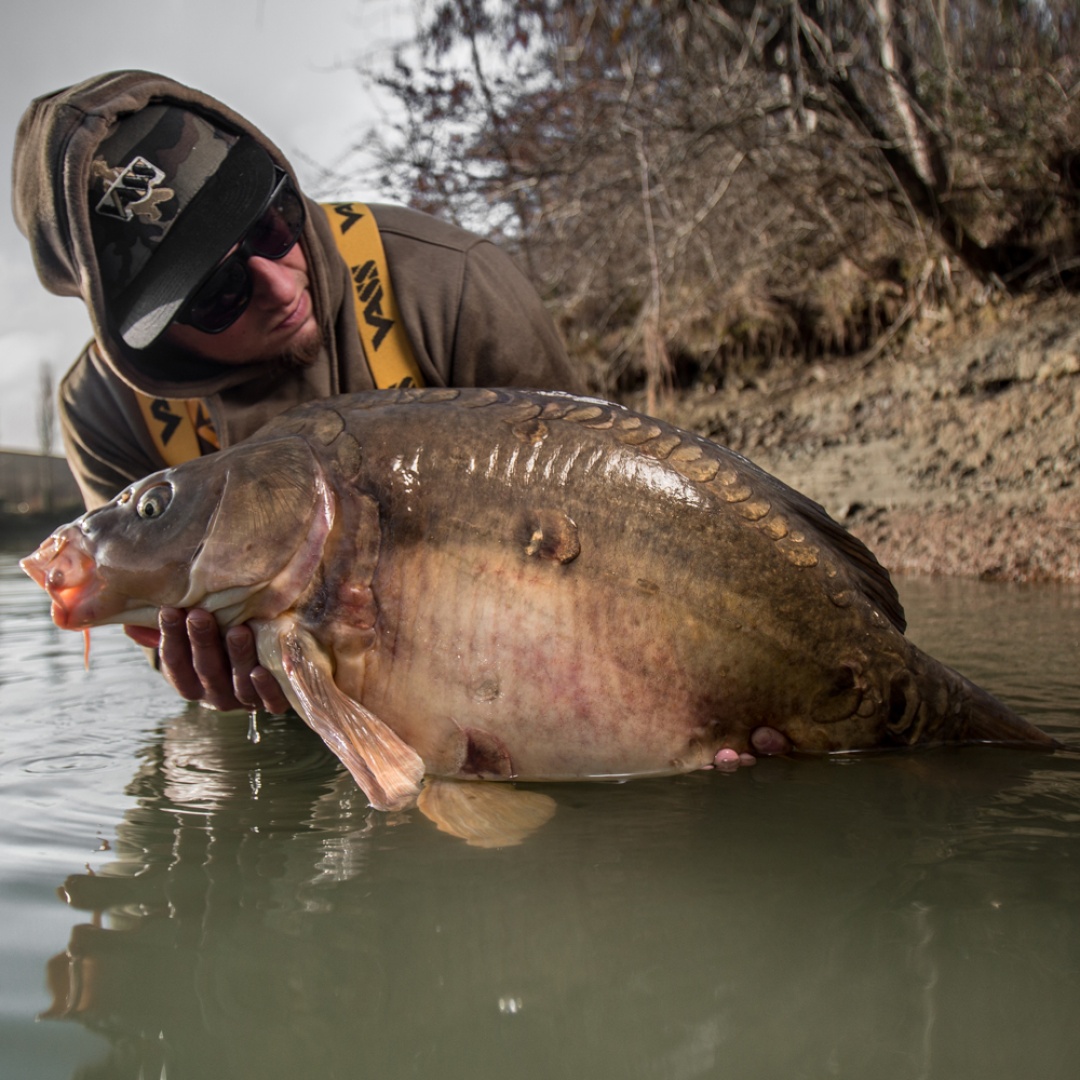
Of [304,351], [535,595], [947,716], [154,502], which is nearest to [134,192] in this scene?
[304,351]

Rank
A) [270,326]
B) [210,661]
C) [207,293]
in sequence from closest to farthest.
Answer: [210,661] < [207,293] < [270,326]

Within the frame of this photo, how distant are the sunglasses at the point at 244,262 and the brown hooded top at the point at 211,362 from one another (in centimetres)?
7

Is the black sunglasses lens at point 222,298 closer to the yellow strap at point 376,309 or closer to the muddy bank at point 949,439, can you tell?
the yellow strap at point 376,309

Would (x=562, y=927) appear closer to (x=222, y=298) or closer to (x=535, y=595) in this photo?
(x=535, y=595)

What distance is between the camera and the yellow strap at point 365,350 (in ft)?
9.12

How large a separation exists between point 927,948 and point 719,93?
532 cm

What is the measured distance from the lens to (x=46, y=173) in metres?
2.25

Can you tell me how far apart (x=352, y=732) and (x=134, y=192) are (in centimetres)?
144

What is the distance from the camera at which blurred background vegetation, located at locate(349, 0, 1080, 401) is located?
18.6 ft

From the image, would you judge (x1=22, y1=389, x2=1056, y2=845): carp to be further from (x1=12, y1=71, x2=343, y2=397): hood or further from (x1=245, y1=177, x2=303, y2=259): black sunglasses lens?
(x1=245, y1=177, x2=303, y2=259): black sunglasses lens

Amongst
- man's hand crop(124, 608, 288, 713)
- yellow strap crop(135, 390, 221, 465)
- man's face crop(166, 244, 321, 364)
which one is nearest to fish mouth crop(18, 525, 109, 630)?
man's hand crop(124, 608, 288, 713)

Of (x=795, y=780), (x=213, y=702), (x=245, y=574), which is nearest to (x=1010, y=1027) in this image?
(x=795, y=780)

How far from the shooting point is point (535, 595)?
1.79 metres

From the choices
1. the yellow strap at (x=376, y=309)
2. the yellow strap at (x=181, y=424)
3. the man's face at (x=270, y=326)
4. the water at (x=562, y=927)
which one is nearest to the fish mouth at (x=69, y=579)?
the water at (x=562, y=927)
